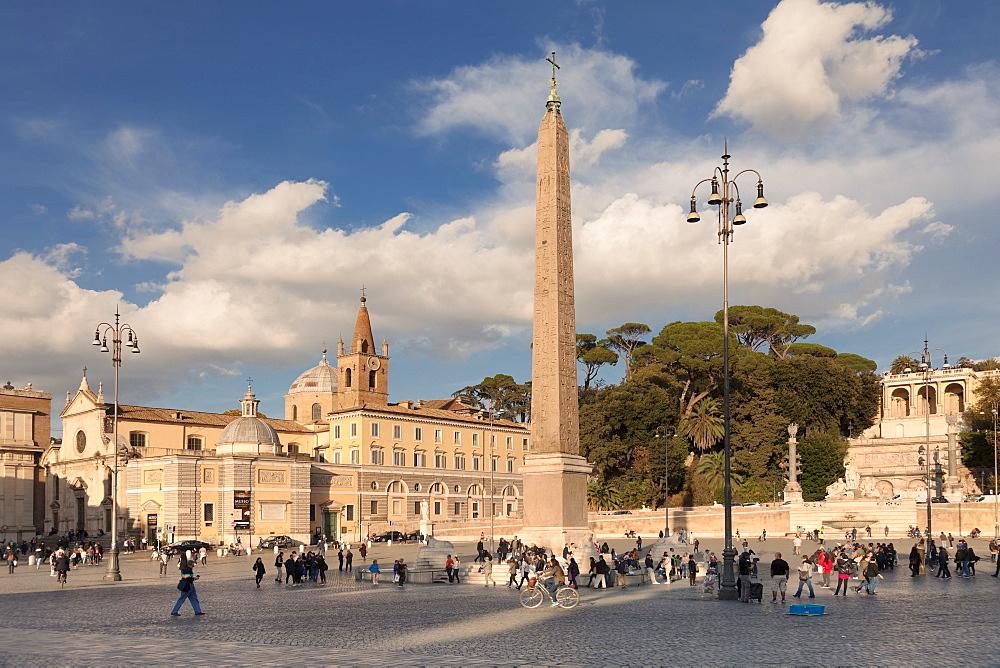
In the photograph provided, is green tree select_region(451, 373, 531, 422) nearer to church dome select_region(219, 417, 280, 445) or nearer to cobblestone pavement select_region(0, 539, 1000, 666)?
church dome select_region(219, 417, 280, 445)

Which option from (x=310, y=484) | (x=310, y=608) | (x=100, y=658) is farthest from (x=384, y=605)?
(x=310, y=484)

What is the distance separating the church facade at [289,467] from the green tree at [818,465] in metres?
20.1

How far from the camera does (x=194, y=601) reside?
18.5 metres

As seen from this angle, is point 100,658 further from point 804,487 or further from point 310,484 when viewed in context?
point 804,487

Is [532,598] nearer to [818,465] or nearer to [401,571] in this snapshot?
[401,571]

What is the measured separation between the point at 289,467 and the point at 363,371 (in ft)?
64.7

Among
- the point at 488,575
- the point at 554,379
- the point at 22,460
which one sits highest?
the point at 554,379

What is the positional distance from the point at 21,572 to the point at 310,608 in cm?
2368

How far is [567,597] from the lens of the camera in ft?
67.3

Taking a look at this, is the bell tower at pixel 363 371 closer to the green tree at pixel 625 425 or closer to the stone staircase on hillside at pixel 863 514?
the green tree at pixel 625 425

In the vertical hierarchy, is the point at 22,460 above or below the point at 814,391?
below

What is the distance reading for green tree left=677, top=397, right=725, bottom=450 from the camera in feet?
216

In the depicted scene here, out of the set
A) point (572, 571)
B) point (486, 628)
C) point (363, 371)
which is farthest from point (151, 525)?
point (486, 628)

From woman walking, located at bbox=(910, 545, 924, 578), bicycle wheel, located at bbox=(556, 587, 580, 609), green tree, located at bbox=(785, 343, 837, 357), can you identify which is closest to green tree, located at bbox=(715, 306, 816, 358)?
green tree, located at bbox=(785, 343, 837, 357)
